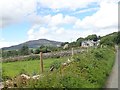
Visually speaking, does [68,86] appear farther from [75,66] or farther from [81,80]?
[75,66]

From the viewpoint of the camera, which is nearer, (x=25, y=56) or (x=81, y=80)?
(x=81, y=80)

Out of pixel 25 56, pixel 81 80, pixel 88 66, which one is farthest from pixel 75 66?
pixel 25 56

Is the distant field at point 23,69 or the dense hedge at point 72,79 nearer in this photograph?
the dense hedge at point 72,79

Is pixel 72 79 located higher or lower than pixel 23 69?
lower

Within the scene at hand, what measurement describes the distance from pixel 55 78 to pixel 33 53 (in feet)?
90.7

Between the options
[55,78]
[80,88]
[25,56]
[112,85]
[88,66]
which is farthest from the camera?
[25,56]

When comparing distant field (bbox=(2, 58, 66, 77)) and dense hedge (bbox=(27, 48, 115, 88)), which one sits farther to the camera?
distant field (bbox=(2, 58, 66, 77))

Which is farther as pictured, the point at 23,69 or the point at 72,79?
the point at 23,69

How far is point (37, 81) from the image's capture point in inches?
417

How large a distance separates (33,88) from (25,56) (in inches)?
1076

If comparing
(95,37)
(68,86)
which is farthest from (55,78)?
(95,37)

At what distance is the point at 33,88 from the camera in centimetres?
1016

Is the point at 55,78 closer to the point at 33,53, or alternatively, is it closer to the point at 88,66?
the point at 88,66

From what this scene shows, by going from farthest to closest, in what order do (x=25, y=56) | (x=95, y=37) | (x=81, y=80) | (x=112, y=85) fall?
(x=95, y=37) → (x=25, y=56) → (x=112, y=85) → (x=81, y=80)
